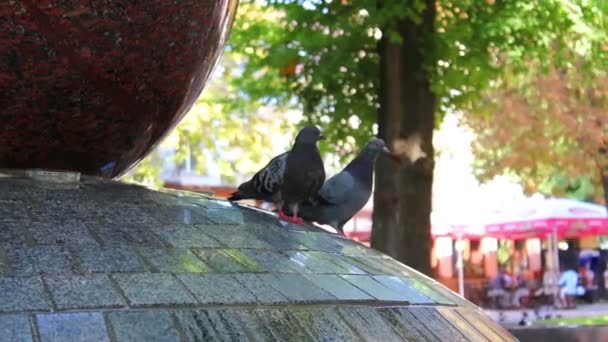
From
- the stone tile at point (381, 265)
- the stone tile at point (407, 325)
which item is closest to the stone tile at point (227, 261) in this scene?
the stone tile at point (407, 325)

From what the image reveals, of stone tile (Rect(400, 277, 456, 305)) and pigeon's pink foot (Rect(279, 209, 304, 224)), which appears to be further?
pigeon's pink foot (Rect(279, 209, 304, 224))

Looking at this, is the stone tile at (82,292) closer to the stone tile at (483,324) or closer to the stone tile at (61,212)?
the stone tile at (61,212)

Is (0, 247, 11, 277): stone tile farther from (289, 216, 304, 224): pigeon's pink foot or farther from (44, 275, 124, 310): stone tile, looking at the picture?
(289, 216, 304, 224): pigeon's pink foot

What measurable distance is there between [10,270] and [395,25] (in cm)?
730

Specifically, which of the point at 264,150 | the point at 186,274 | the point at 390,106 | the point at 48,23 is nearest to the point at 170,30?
the point at 48,23

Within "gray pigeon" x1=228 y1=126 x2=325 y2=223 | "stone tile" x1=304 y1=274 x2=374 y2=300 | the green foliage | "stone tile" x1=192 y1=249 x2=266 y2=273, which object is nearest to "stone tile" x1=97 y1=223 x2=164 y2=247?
"stone tile" x1=192 y1=249 x2=266 y2=273

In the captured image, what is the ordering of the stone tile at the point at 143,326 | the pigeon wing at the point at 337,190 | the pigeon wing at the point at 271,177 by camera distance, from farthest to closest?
the pigeon wing at the point at 337,190 → the pigeon wing at the point at 271,177 → the stone tile at the point at 143,326

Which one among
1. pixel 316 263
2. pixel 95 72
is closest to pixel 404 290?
pixel 316 263

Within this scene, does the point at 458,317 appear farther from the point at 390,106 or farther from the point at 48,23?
the point at 390,106

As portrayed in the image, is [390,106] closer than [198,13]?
No

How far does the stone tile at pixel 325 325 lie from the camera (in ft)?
8.99

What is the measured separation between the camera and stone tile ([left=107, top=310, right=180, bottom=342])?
2.51 meters

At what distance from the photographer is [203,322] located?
262 centimetres

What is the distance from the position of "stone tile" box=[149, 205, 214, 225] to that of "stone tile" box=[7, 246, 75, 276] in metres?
0.55
